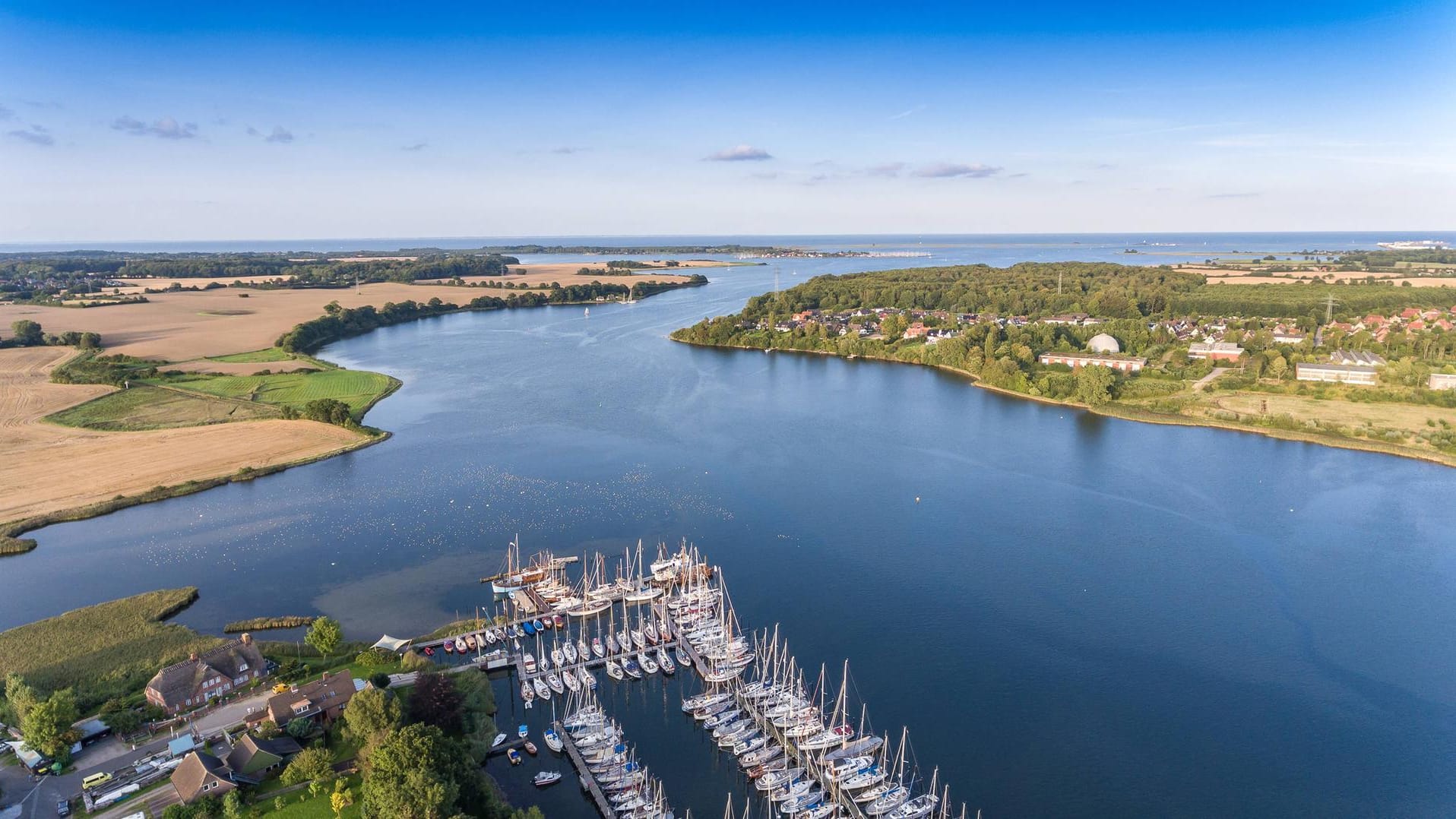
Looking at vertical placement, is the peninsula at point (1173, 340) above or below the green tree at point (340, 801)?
above

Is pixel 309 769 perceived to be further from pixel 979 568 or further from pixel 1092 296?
Result: pixel 1092 296

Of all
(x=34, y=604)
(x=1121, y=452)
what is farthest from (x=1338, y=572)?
(x=34, y=604)

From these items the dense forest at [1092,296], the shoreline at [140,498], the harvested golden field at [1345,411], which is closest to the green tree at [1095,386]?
the harvested golden field at [1345,411]

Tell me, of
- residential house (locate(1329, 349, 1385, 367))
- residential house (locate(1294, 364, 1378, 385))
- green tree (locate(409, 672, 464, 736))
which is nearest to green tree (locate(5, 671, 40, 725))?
green tree (locate(409, 672, 464, 736))

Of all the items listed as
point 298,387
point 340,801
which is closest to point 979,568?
point 340,801

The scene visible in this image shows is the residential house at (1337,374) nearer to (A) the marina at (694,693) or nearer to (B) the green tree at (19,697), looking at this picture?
(A) the marina at (694,693)

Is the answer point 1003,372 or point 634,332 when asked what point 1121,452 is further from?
point 634,332
